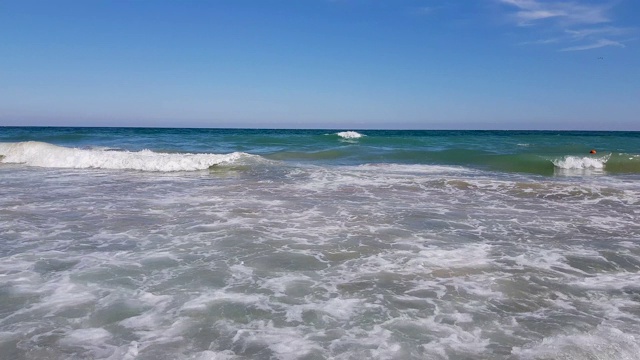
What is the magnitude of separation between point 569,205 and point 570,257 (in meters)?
4.36

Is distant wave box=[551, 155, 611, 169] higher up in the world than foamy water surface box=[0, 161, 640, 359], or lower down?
higher up

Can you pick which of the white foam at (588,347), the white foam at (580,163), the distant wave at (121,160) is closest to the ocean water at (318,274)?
the white foam at (588,347)

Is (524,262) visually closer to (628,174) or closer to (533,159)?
(628,174)

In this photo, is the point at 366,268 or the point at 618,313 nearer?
the point at 618,313

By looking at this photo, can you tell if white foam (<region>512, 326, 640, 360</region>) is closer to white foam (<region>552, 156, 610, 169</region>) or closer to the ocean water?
the ocean water

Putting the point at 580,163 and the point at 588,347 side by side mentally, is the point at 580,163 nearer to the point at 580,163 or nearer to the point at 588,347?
the point at 580,163

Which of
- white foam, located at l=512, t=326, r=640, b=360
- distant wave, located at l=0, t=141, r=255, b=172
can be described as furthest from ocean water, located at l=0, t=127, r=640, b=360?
distant wave, located at l=0, t=141, r=255, b=172

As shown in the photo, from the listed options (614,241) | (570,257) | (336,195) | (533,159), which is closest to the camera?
(570,257)

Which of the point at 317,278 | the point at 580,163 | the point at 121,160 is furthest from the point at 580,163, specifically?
the point at 121,160

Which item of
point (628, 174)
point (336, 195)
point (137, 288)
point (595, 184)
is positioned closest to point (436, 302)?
point (137, 288)

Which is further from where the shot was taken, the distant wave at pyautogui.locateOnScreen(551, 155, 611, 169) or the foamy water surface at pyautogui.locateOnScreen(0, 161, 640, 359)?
the distant wave at pyautogui.locateOnScreen(551, 155, 611, 169)

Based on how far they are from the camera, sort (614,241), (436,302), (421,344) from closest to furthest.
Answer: (421,344), (436,302), (614,241)

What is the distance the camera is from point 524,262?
228 inches

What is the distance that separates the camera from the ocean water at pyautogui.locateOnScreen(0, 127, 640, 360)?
3.77 meters
